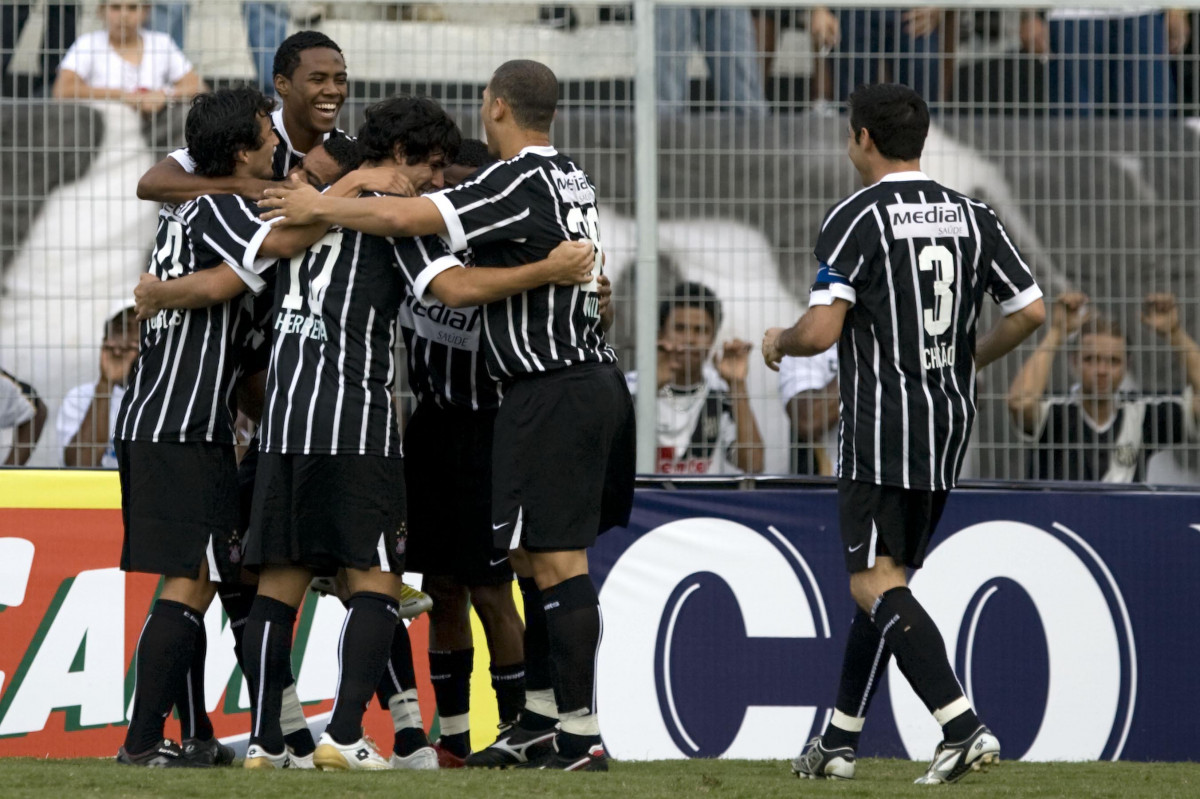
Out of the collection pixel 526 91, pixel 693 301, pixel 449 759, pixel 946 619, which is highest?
pixel 526 91

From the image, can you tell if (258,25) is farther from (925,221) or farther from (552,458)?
(925,221)

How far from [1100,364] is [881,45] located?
154 centimetres

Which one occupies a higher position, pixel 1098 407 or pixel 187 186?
pixel 187 186

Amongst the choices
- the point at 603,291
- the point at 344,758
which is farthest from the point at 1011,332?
the point at 344,758

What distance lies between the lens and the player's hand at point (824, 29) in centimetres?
686

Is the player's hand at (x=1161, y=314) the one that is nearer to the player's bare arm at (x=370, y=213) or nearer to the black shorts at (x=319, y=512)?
the player's bare arm at (x=370, y=213)

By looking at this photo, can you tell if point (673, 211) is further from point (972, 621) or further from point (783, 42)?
point (972, 621)

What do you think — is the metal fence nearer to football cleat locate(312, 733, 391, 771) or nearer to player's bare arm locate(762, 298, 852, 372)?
player's bare arm locate(762, 298, 852, 372)

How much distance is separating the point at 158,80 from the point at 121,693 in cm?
235

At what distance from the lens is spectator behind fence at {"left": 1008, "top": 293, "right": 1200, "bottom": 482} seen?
6.84m

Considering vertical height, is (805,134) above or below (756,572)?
above

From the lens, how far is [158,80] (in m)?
6.70

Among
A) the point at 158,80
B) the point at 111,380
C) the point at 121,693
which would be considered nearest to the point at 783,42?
the point at 158,80

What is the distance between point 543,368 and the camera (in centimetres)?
473
